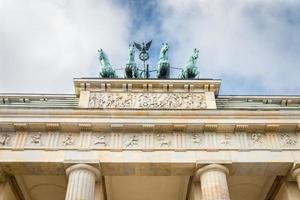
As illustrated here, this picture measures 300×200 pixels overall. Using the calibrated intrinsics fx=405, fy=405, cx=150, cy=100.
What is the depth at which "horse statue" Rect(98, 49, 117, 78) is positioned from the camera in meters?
22.9

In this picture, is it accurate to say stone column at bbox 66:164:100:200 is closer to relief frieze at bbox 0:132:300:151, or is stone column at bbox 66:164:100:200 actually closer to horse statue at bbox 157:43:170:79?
relief frieze at bbox 0:132:300:151

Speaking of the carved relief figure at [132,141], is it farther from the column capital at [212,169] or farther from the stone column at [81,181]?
the column capital at [212,169]

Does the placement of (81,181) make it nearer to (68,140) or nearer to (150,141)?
(68,140)

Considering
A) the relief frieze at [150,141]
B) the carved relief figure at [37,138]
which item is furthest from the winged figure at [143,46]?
the carved relief figure at [37,138]

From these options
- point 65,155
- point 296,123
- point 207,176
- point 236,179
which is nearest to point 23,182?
point 65,155

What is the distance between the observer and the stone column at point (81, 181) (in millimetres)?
15980

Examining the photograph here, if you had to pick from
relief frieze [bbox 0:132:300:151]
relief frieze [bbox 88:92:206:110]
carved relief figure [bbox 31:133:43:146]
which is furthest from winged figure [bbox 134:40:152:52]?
carved relief figure [bbox 31:133:43:146]

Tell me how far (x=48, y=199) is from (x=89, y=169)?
A: 16.9 feet

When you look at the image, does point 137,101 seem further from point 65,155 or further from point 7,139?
point 7,139

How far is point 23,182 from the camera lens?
1944 cm

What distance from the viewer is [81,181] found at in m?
16.4

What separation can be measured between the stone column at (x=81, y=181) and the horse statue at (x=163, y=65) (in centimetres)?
812

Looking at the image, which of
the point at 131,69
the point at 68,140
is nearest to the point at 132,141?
the point at 68,140

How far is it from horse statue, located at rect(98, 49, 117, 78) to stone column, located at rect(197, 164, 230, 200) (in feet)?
27.7
